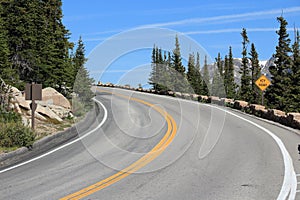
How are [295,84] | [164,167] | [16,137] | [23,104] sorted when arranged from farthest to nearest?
[295,84]
[23,104]
[16,137]
[164,167]

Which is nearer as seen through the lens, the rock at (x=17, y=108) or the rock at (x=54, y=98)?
the rock at (x=17, y=108)

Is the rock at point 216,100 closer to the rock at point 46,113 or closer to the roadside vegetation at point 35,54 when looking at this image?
the roadside vegetation at point 35,54

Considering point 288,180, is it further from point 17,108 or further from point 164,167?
point 17,108

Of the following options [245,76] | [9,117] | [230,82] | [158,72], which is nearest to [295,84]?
[245,76]

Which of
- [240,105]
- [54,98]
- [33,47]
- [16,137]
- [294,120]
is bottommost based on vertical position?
[16,137]

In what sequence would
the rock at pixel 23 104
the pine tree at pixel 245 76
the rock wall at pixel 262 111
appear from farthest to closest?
the pine tree at pixel 245 76 → the rock at pixel 23 104 → the rock wall at pixel 262 111

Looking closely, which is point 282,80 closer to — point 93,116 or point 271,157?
point 93,116

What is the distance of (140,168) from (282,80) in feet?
167

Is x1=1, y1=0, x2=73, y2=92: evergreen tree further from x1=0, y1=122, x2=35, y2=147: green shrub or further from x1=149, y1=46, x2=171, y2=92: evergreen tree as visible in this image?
x1=0, y1=122, x2=35, y2=147: green shrub

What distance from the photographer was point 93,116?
2250 centimetres

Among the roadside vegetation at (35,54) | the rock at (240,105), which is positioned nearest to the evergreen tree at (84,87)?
the roadside vegetation at (35,54)

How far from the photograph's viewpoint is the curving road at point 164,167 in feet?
23.9

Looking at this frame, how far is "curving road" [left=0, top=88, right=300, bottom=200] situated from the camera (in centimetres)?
728

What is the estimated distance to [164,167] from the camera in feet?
30.9
